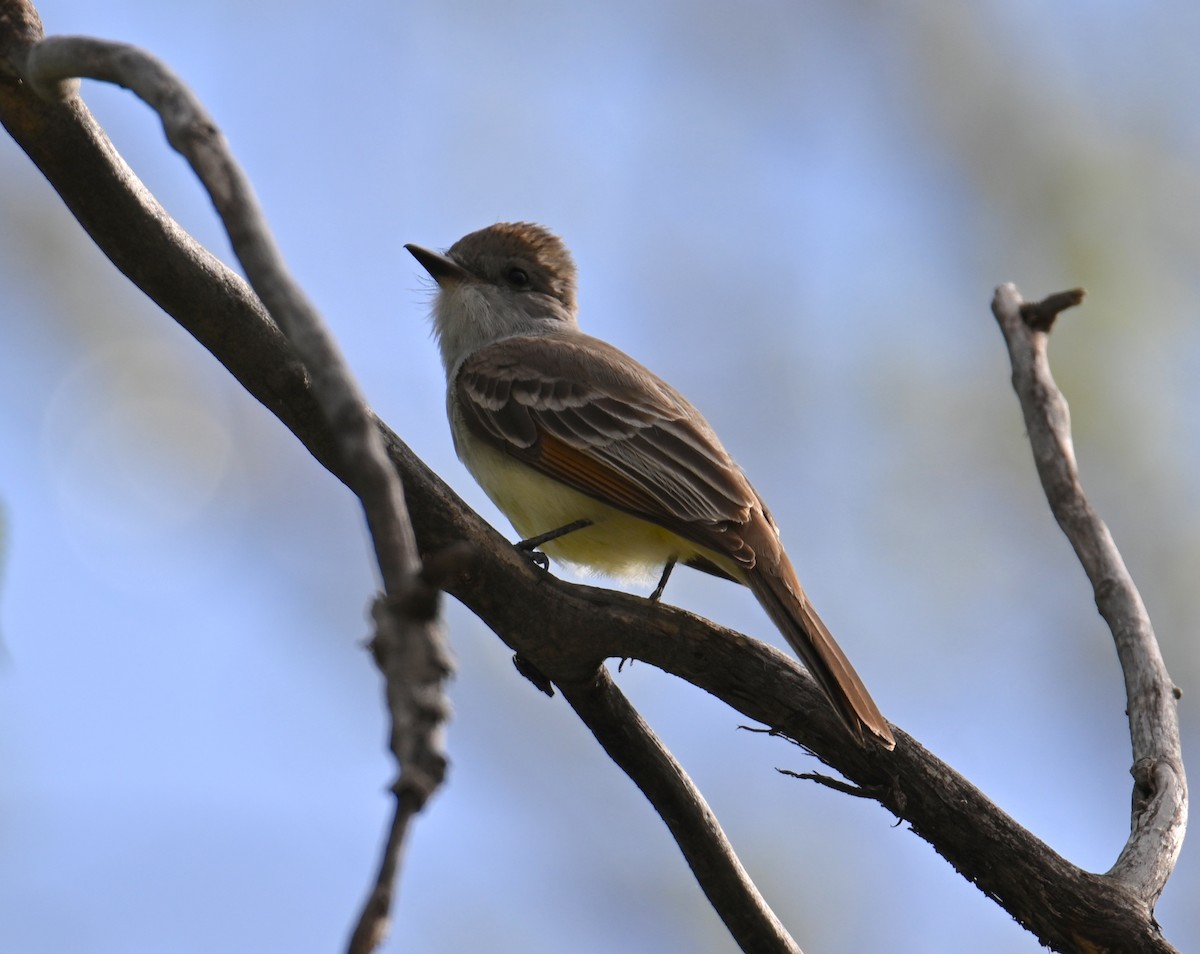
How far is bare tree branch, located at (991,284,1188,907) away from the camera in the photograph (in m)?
4.14

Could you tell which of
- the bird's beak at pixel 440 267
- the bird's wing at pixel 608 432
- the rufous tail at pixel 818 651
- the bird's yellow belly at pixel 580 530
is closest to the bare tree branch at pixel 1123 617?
the rufous tail at pixel 818 651

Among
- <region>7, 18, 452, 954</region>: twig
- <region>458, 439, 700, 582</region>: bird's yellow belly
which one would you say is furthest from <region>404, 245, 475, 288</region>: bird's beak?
<region>7, 18, 452, 954</region>: twig

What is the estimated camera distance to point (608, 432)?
5625 millimetres

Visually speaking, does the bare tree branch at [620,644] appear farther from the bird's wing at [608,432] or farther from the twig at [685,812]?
the bird's wing at [608,432]

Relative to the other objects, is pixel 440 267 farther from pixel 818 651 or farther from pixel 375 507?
pixel 375 507

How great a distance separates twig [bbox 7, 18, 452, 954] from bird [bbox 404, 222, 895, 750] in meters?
2.61

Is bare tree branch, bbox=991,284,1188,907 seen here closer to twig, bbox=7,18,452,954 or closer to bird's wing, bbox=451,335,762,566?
bird's wing, bbox=451,335,762,566

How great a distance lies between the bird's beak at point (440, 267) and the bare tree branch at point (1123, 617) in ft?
9.56

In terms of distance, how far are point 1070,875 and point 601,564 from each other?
2474 millimetres

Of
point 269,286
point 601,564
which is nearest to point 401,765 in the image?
point 269,286

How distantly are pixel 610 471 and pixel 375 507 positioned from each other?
370 cm

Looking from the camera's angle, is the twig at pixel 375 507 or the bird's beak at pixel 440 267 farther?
the bird's beak at pixel 440 267

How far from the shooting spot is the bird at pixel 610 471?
16.3 feet

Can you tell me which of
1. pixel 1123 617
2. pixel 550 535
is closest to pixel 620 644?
pixel 550 535
